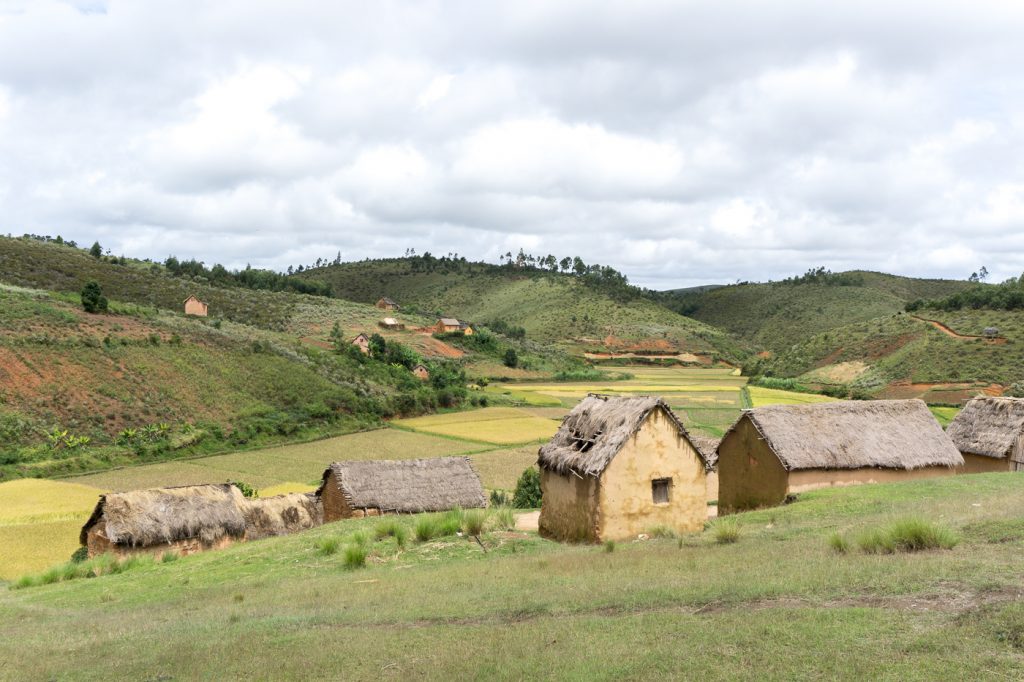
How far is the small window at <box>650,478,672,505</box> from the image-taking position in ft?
63.0

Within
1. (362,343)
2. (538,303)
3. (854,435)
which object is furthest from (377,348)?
(538,303)

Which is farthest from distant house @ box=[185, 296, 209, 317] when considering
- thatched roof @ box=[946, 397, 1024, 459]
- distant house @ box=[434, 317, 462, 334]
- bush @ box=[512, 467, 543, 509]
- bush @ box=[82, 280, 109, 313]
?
thatched roof @ box=[946, 397, 1024, 459]

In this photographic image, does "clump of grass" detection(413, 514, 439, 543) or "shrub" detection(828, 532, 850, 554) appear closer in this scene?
"shrub" detection(828, 532, 850, 554)

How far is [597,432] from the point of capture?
19.8m

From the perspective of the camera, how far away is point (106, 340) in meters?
49.7

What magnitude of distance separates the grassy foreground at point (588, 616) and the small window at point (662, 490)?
2.32 m

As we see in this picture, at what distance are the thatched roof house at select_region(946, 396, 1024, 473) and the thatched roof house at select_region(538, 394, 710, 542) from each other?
15366 mm

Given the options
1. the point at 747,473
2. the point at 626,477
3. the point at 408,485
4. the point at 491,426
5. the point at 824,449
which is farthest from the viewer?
the point at 491,426

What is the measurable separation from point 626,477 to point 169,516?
14488mm

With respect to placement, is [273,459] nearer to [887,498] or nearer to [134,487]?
[134,487]

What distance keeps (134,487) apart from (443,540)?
66.4 ft

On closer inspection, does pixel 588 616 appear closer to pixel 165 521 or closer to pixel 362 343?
pixel 165 521

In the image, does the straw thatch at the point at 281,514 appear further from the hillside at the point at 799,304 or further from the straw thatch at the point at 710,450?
the hillside at the point at 799,304

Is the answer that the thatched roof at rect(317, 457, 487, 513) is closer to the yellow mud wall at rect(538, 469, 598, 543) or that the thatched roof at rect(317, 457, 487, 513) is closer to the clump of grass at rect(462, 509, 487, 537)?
the yellow mud wall at rect(538, 469, 598, 543)
